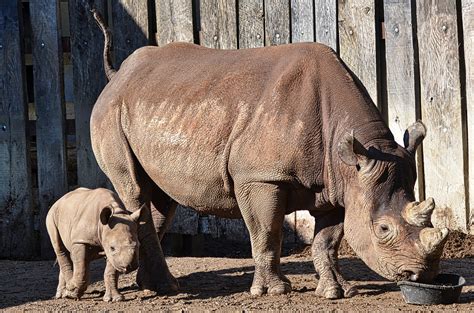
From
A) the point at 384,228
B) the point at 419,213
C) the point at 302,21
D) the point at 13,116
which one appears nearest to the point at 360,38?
the point at 302,21


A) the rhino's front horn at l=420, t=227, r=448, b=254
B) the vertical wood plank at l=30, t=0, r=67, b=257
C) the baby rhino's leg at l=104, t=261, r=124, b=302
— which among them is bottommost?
the baby rhino's leg at l=104, t=261, r=124, b=302

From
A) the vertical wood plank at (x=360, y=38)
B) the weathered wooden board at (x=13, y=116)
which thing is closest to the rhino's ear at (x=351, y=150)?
the vertical wood plank at (x=360, y=38)

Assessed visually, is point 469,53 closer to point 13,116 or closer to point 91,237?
point 91,237

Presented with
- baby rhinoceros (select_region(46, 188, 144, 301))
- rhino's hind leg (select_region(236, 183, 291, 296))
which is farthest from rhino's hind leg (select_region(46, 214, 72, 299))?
rhino's hind leg (select_region(236, 183, 291, 296))

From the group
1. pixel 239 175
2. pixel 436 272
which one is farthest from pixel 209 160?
pixel 436 272

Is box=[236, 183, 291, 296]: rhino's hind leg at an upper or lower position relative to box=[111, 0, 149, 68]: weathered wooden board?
lower

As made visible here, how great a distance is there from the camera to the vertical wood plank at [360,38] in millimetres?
10195

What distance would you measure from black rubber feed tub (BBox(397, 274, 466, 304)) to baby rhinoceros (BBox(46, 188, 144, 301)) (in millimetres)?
1809

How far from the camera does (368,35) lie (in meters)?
10.2

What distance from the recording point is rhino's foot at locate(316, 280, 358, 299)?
315 inches

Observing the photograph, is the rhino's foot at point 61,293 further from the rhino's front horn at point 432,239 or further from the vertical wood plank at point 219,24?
the vertical wood plank at point 219,24

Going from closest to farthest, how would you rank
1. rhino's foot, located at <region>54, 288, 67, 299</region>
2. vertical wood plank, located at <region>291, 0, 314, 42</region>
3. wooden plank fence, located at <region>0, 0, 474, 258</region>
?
rhino's foot, located at <region>54, 288, 67, 299</region> < wooden plank fence, located at <region>0, 0, 474, 258</region> < vertical wood plank, located at <region>291, 0, 314, 42</region>

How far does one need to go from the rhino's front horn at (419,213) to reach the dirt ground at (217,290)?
59cm

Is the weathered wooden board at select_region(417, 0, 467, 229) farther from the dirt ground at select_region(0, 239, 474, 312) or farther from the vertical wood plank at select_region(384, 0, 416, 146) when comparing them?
the dirt ground at select_region(0, 239, 474, 312)
